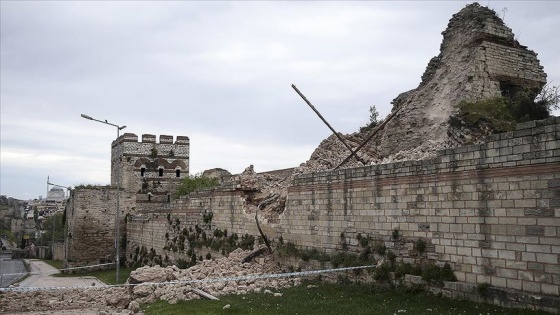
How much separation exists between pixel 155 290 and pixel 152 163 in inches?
1339

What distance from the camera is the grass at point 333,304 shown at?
31.2ft

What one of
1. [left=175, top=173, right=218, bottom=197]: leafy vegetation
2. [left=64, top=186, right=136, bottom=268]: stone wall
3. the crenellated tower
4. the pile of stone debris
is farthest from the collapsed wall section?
the crenellated tower

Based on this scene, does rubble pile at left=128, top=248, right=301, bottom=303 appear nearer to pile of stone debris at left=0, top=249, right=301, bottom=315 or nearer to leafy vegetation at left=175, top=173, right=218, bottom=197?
pile of stone debris at left=0, top=249, right=301, bottom=315

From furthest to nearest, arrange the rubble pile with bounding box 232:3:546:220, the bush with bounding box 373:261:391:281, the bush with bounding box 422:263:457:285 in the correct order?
the rubble pile with bounding box 232:3:546:220, the bush with bounding box 373:261:391:281, the bush with bounding box 422:263:457:285

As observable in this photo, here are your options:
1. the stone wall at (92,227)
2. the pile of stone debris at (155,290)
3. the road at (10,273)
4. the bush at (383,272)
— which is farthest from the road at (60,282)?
the bush at (383,272)

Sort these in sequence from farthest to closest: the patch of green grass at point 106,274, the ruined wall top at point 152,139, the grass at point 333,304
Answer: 1. the ruined wall top at point 152,139
2. the patch of green grass at point 106,274
3. the grass at point 333,304

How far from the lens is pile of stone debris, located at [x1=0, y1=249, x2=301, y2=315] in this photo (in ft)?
45.4

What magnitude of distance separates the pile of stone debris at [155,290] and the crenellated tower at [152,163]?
91.0 ft

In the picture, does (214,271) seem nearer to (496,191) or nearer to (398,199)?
(398,199)

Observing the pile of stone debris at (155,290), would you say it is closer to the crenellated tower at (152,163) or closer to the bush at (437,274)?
the bush at (437,274)

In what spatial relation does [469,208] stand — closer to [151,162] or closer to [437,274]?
[437,274]

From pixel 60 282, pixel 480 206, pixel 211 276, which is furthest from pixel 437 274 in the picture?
pixel 60 282

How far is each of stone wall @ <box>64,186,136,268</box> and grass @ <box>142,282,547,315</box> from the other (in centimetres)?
2148

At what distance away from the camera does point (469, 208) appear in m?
10.2
